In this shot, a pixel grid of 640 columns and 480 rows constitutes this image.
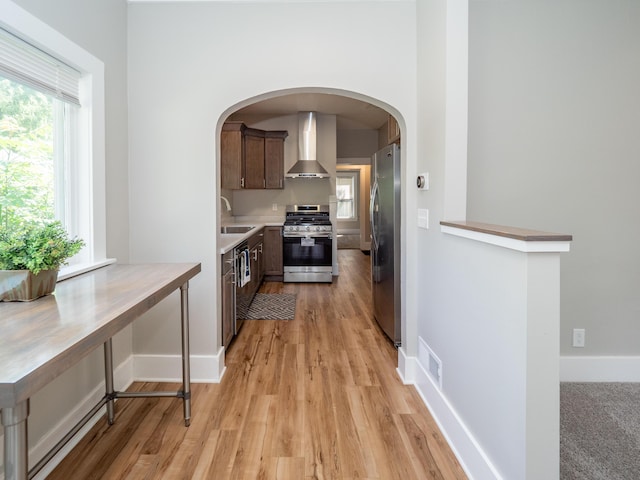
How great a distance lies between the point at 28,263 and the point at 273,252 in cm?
460

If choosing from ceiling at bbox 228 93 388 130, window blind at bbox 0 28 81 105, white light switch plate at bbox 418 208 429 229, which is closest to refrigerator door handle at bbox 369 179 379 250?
white light switch plate at bbox 418 208 429 229

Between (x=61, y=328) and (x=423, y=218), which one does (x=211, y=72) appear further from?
(x=61, y=328)

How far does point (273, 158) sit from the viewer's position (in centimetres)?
617

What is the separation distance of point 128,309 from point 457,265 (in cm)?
146

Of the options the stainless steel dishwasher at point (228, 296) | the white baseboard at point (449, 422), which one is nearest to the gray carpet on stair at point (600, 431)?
the white baseboard at point (449, 422)

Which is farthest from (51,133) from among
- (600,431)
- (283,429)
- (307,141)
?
(307,141)

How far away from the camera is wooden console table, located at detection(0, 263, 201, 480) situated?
32.9 inches

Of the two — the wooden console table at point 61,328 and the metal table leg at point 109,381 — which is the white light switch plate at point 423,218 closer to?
the wooden console table at point 61,328

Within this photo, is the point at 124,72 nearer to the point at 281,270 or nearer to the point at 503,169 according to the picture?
the point at 503,169

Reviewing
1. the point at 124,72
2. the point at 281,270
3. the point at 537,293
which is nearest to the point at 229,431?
the point at 537,293

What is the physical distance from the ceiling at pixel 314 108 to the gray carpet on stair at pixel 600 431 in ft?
14.4

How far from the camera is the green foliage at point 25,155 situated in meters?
1.64

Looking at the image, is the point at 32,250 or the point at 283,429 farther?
the point at 283,429

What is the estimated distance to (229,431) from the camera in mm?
2004
